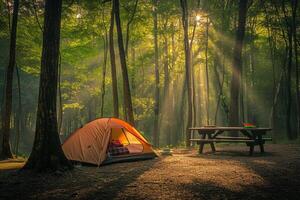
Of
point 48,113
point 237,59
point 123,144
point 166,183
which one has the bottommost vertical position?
point 166,183

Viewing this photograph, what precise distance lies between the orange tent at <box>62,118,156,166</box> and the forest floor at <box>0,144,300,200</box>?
1.45 meters

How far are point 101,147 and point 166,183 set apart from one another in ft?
14.0

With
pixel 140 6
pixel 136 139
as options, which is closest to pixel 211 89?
pixel 140 6

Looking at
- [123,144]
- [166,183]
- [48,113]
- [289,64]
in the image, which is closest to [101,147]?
[123,144]

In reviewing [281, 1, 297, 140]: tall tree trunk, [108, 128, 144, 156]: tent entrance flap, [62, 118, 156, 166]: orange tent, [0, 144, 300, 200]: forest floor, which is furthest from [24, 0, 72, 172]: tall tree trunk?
[281, 1, 297, 140]: tall tree trunk

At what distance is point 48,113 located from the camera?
862cm

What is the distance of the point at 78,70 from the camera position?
27.4 meters

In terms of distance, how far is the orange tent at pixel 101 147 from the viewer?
417 inches

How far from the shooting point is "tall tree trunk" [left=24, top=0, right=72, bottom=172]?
8414mm

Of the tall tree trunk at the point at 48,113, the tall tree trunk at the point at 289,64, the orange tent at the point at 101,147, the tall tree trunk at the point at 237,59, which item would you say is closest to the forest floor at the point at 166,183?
the tall tree trunk at the point at 48,113

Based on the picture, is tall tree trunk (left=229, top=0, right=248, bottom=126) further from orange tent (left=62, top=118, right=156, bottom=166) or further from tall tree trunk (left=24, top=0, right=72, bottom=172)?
tall tree trunk (left=24, top=0, right=72, bottom=172)

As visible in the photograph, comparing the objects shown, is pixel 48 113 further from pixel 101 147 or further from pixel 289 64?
pixel 289 64

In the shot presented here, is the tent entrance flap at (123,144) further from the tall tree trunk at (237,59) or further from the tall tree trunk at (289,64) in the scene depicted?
the tall tree trunk at (289,64)

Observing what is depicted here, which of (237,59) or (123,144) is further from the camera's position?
(237,59)
